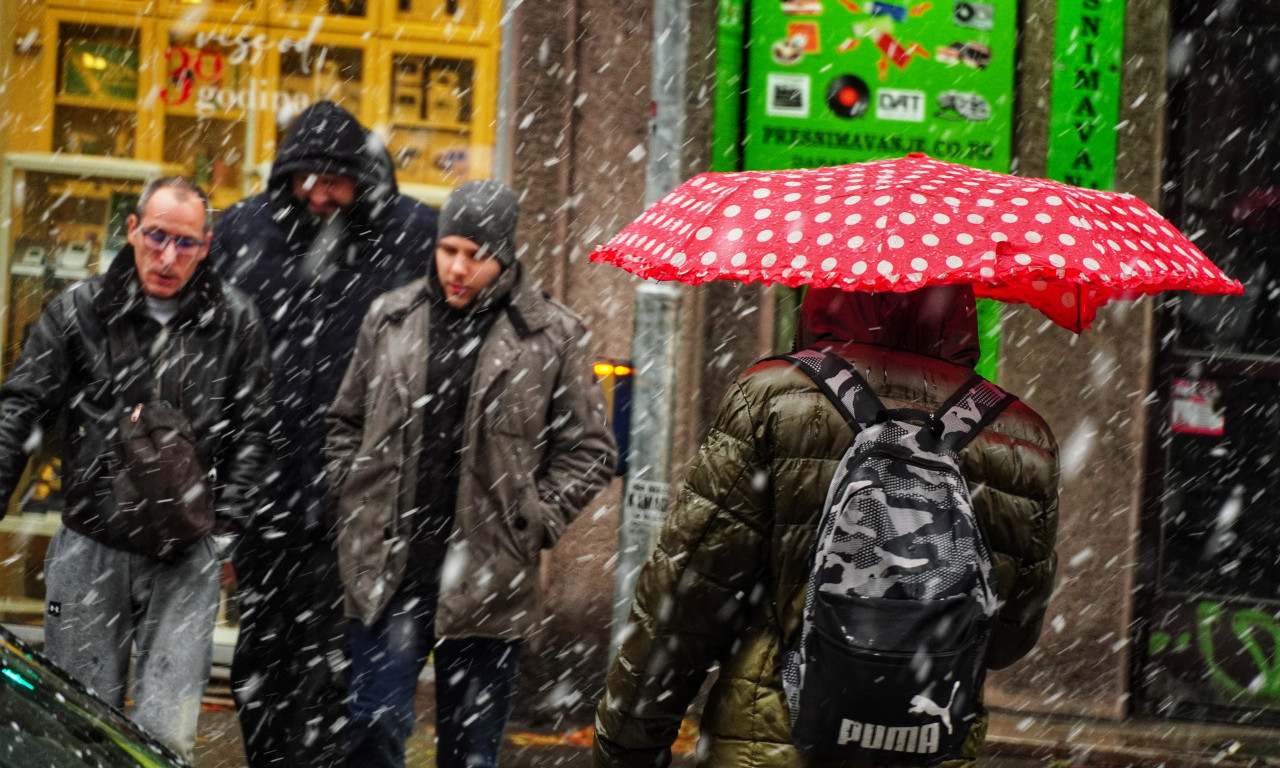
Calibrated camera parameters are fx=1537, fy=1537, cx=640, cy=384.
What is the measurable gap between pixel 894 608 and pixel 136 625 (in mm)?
2864

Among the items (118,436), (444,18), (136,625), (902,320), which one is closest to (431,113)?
(444,18)

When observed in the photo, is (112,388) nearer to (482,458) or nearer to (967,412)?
(482,458)

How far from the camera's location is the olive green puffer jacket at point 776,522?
2857mm

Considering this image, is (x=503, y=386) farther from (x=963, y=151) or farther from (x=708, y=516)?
(x=963, y=151)

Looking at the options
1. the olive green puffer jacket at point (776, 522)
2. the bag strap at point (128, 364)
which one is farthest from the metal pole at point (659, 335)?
the olive green puffer jacket at point (776, 522)

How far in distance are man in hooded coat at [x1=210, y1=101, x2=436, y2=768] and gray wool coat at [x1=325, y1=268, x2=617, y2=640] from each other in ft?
1.41

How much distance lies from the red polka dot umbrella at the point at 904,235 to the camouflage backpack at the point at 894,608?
0.31 metres

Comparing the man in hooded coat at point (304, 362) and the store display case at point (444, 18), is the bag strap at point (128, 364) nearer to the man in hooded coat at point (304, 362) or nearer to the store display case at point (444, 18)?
the man in hooded coat at point (304, 362)

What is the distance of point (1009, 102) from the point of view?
770cm

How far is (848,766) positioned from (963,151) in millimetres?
5381

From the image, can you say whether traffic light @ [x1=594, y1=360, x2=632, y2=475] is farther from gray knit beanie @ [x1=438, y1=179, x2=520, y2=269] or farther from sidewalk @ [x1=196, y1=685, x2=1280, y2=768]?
sidewalk @ [x1=196, y1=685, x2=1280, y2=768]

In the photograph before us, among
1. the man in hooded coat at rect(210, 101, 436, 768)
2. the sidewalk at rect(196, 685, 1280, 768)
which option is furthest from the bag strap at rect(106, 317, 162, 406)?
the sidewalk at rect(196, 685, 1280, 768)

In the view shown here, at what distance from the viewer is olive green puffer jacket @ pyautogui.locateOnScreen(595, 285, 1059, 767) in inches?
112

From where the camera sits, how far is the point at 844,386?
9.40 feet
